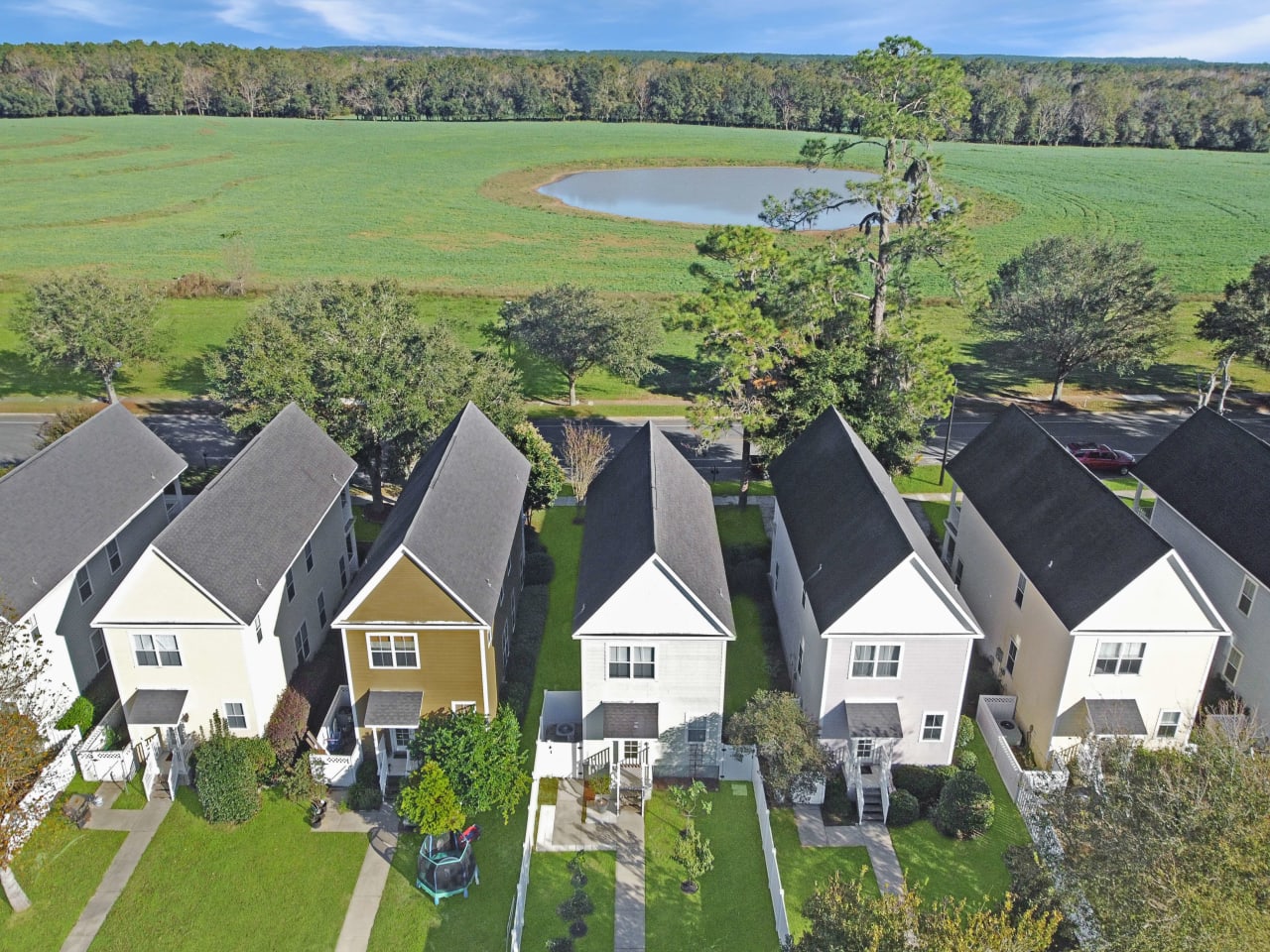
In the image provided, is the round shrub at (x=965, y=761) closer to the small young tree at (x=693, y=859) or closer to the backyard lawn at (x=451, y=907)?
the small young tree at (x=693, y=859)

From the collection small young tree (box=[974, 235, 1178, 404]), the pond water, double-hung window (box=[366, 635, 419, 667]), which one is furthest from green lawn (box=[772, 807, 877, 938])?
the pond water

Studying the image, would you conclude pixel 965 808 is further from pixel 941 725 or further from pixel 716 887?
pixel 716 887

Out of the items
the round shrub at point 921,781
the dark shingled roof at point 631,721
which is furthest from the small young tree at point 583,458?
the round shrub at point 921,781

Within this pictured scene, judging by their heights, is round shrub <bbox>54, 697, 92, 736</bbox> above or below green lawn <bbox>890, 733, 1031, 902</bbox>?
above

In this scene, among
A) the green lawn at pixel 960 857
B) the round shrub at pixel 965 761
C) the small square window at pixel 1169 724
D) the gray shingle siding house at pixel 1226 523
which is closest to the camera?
the green lawn at pixel 960 857

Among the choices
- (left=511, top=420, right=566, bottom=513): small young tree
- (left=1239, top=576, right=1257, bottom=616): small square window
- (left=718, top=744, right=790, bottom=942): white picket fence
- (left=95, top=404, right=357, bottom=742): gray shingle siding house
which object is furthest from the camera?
(left=511, top=420, right=566, bottom=513): small young tree

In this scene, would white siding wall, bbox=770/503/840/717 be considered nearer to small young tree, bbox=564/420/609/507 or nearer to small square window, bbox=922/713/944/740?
small square window, bbox=922/713/944/740
